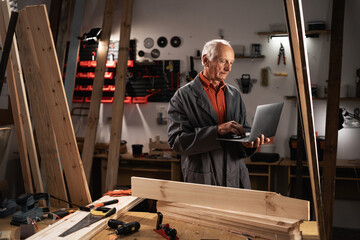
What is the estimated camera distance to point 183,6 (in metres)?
4.70

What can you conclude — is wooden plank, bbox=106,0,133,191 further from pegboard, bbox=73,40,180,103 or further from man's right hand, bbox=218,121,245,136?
man's right hand, bbox=218,121,245,136

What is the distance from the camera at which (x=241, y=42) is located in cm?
452

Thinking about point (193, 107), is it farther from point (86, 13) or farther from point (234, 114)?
point (86, 13)

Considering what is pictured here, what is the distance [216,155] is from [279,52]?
2.84 m

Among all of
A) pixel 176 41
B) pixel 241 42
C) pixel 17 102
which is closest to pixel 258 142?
pixel 17 102

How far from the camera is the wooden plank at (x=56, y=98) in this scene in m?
1.83

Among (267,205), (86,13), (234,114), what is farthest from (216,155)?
(86,13)

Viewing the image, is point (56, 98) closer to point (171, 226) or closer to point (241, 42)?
point (171, 226)

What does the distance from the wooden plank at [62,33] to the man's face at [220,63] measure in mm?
2839

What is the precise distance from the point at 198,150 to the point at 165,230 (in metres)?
0.64

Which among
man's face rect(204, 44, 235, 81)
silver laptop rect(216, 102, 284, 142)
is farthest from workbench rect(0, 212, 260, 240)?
man's face rect(204, 44, 235, 81)

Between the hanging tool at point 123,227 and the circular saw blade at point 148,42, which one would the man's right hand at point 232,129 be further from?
the circular saw blade at point 148,42

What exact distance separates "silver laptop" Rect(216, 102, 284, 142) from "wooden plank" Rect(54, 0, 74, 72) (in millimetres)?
3147

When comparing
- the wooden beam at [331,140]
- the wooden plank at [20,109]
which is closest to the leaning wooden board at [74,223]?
the wooden plank at [20,109]
